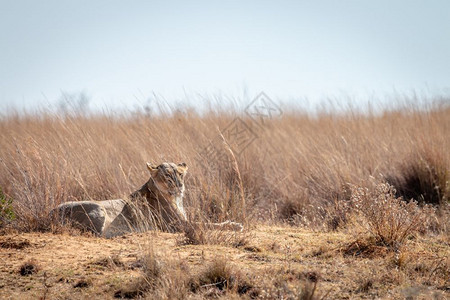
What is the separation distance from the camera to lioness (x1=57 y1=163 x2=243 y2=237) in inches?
248

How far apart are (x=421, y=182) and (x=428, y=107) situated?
3.20m

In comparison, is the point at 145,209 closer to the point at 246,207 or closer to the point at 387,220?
the point at 246,207

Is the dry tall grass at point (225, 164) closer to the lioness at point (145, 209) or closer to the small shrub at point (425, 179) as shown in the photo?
the small shrub at point (425, 179)

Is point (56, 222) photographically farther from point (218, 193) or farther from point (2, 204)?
point (218, 193)

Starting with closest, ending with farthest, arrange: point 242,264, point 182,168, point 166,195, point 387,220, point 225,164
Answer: point 242,264, point 387,220, point 166,195, point 182,168, point 225,164

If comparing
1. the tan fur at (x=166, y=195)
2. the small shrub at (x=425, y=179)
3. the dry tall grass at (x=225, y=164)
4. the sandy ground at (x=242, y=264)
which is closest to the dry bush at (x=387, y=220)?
the sandy ground at (x=242, y=264)

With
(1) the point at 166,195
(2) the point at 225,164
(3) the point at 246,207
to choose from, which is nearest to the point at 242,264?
(1) the point at 166,195

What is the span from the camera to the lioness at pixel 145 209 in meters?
6.29

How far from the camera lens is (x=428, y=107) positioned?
461 inches

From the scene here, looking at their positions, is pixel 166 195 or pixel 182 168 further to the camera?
pixel 182 168

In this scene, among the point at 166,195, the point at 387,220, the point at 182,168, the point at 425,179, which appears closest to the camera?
the point at 387,220

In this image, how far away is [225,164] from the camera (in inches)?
333

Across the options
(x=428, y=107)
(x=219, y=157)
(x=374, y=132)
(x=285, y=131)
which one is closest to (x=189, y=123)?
(x=219, y=157)

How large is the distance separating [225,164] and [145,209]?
2.10 metres
